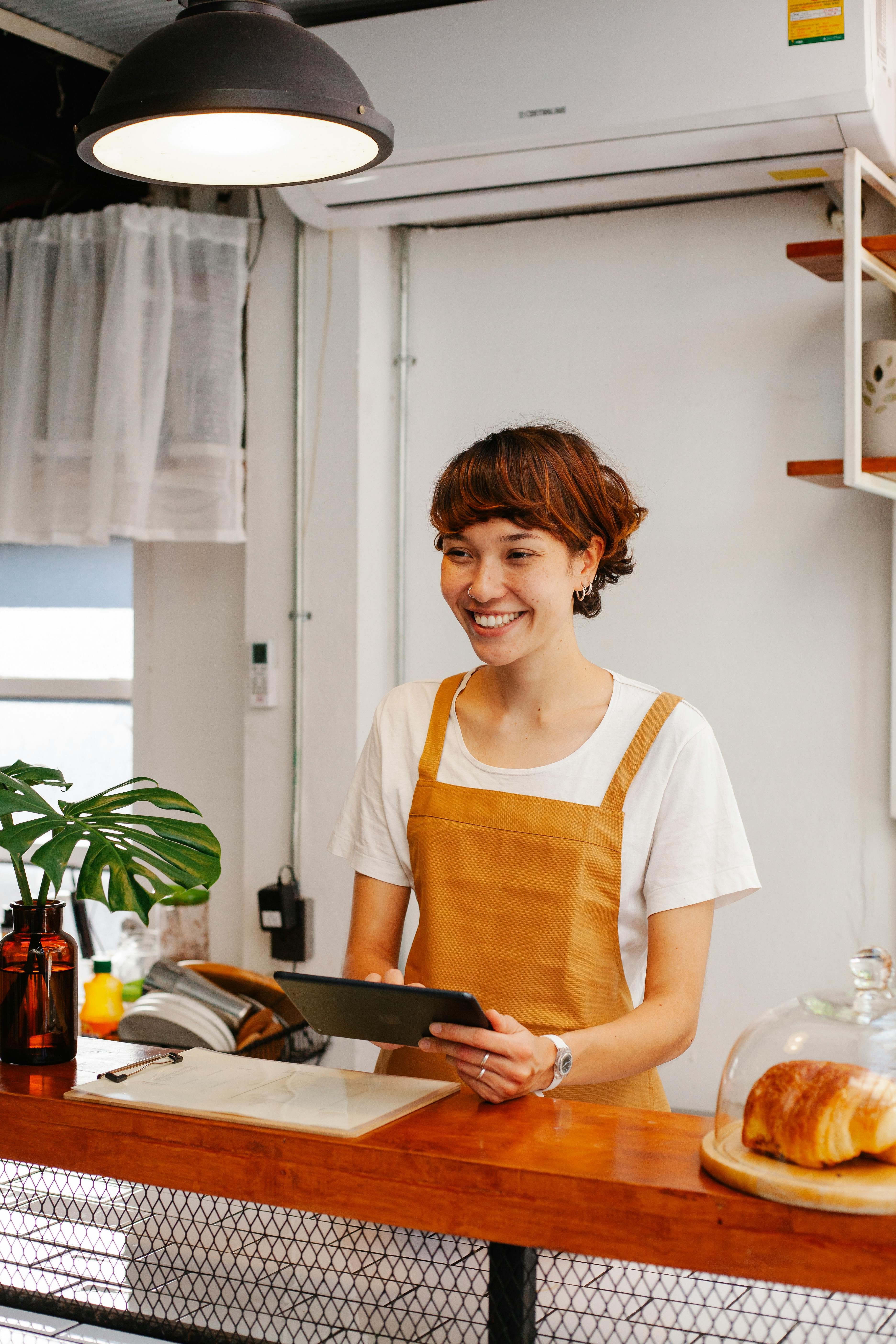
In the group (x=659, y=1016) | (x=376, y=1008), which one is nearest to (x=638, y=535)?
(x=659, y=1016)

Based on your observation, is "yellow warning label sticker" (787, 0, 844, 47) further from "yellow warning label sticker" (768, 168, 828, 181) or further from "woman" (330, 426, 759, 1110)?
"woman" (330, 426, 759, 1110)

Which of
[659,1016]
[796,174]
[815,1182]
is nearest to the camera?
[815,1182]

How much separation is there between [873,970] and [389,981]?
1.77 ft

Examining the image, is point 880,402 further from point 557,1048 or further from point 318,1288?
point 318,1288

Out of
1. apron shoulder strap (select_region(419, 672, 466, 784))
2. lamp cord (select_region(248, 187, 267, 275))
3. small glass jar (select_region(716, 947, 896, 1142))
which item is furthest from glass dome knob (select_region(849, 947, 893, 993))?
lamp cord (select_region(248, 187, 267, 275))

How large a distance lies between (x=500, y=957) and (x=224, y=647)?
1939 mm

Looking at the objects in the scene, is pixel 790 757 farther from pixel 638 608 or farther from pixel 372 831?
pixel 372 831

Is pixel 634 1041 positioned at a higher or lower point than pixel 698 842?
lower

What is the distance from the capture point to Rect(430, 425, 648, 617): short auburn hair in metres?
1.52

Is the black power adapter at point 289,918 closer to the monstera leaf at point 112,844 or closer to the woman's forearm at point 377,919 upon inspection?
the woman's forearm at point 377,919

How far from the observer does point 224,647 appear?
3303 millimetres

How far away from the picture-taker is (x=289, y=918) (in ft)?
9.92

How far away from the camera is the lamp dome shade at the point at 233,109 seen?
1.30 m

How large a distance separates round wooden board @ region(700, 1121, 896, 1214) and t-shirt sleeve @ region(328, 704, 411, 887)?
2.47 feet
